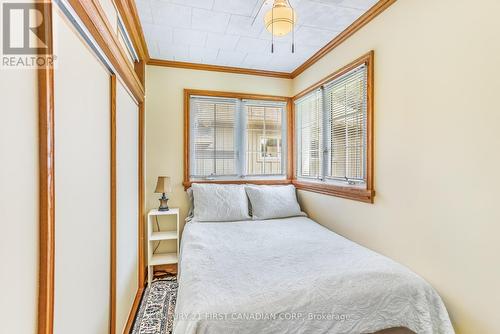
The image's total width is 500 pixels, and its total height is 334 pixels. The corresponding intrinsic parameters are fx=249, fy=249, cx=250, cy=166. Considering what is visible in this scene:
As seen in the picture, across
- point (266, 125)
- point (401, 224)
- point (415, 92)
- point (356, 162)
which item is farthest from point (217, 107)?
point (401, 224)

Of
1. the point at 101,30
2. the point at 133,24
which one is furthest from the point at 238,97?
the point at 101,30

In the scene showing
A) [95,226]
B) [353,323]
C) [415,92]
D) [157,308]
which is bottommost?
[157,308]

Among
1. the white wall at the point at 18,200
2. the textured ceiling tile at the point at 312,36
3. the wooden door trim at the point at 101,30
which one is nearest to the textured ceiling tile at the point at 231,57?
the textured ceiling tile at the point at 312,36

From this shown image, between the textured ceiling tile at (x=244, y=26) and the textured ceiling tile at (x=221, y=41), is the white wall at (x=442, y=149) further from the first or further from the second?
the textured ceiling tile at (x=221, y=41)

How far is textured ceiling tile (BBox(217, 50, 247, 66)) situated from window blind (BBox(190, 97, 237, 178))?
48 centimetres

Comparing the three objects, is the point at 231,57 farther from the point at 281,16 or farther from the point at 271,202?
the point at 271,202

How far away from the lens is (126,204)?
1.97 meters

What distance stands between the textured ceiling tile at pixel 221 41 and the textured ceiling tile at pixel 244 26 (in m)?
0.10

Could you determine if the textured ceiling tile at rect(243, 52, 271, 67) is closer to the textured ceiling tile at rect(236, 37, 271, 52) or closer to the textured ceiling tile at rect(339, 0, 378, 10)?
the textured ceiling tile at rect(236, 37, 271, 52)

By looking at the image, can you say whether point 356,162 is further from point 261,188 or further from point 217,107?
point 217,107

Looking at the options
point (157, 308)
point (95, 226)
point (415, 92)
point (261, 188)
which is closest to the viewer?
point (95, 226)

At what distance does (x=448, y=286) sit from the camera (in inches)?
59.3

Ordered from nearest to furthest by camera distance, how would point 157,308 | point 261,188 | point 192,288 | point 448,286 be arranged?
1. point 192,288
2. point 448,286
3. point 157,308
4. point 261,188

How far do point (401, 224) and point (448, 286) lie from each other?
44cm
